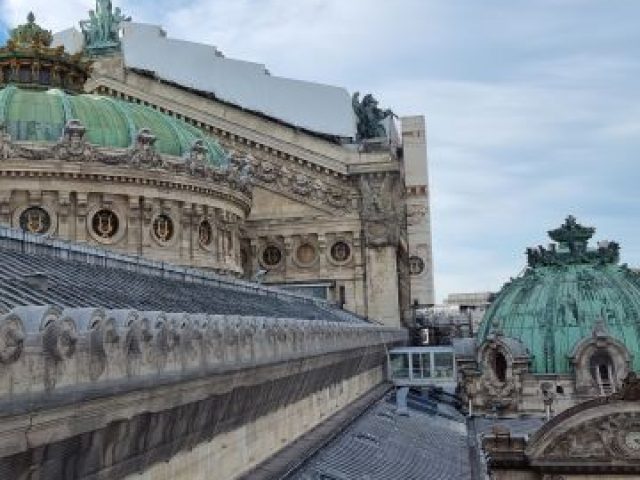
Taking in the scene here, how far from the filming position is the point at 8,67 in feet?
158

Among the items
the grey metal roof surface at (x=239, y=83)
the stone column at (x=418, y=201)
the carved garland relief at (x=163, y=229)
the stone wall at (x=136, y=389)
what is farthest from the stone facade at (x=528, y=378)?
the stone column at (x=418, y=201)

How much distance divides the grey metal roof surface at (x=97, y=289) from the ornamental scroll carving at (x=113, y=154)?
17.3 m

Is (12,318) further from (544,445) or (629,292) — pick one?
(629,292)

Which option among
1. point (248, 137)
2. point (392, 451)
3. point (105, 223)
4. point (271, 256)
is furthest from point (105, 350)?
point (248, 137)

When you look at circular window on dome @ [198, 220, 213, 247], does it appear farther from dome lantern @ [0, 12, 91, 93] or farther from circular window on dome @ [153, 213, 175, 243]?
dome lantern @ [0, 12, 91, 93]

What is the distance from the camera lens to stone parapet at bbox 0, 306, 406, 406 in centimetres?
802

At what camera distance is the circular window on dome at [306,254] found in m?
60.9

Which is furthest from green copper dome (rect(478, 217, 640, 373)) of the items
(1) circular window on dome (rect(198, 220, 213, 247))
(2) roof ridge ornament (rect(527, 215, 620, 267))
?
(1) circular window on dome (rect(198, 220, 213, 247))

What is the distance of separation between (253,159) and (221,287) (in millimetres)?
34813

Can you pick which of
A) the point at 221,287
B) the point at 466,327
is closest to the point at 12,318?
the point at 221,287

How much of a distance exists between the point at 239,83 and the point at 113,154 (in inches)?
1216

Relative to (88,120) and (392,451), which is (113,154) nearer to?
(88,120)

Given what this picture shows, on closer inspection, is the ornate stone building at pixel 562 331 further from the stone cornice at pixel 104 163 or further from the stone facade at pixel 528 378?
the stone cornice at pixel 104 163

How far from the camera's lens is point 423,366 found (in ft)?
153
